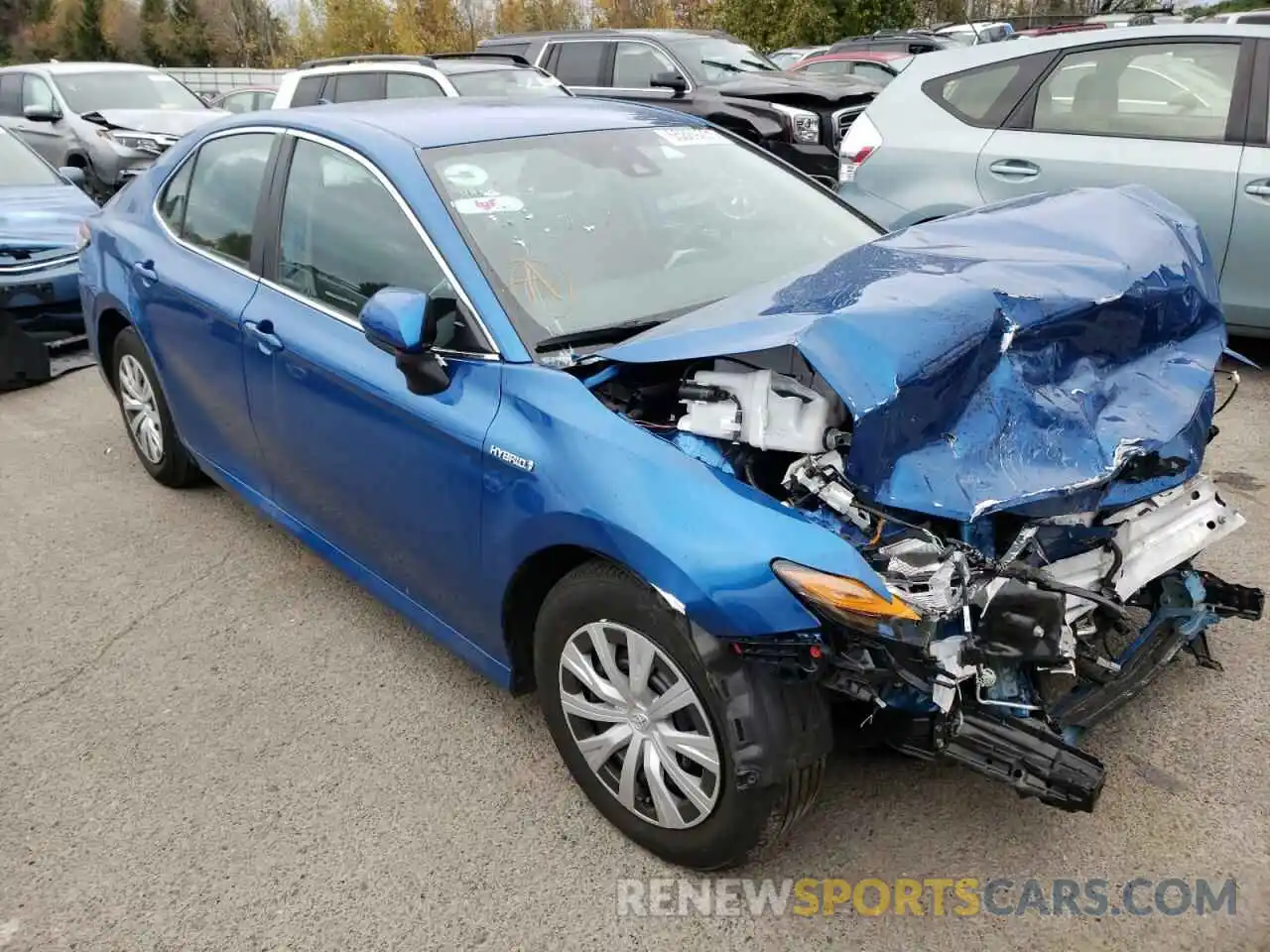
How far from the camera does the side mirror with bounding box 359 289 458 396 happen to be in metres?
2.69

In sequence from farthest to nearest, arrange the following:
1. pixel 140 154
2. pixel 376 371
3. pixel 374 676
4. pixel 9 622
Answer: pixel 140 154, pixel 9 622, pixel 374 676, pixel 376 371


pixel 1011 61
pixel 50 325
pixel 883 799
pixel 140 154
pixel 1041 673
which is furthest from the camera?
→ pixel 140 154

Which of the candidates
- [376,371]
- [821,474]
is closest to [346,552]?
[376,371]

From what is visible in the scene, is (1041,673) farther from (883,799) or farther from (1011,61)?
(1011,61)

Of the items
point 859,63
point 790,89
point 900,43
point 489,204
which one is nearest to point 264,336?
point 489,204

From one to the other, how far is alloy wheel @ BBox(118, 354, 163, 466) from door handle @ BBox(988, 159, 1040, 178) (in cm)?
431

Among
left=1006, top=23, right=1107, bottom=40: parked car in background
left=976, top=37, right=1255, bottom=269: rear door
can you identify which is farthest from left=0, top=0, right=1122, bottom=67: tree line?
left=976, top=37, right=1255, bottom=269: rear door

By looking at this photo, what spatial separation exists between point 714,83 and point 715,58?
0.70 metres

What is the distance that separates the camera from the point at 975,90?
5.79m

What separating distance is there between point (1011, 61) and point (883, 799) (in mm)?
4483

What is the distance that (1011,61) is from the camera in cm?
570

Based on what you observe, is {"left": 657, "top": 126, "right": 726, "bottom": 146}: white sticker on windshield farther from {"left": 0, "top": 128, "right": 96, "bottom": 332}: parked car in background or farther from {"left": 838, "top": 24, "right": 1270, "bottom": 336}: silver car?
{"left": 0, "top": 128, "right": 96, "bottom": 332}: parked car in background

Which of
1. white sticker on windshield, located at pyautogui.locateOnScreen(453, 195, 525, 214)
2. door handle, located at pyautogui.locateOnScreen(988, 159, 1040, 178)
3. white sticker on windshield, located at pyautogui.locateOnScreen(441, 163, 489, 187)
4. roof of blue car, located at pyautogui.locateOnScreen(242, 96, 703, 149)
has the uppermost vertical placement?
roof of blue car, located at pyautogui.locateOnScreen(242, 96, 703, 149)

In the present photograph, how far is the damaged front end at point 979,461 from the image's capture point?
7.23 feet
